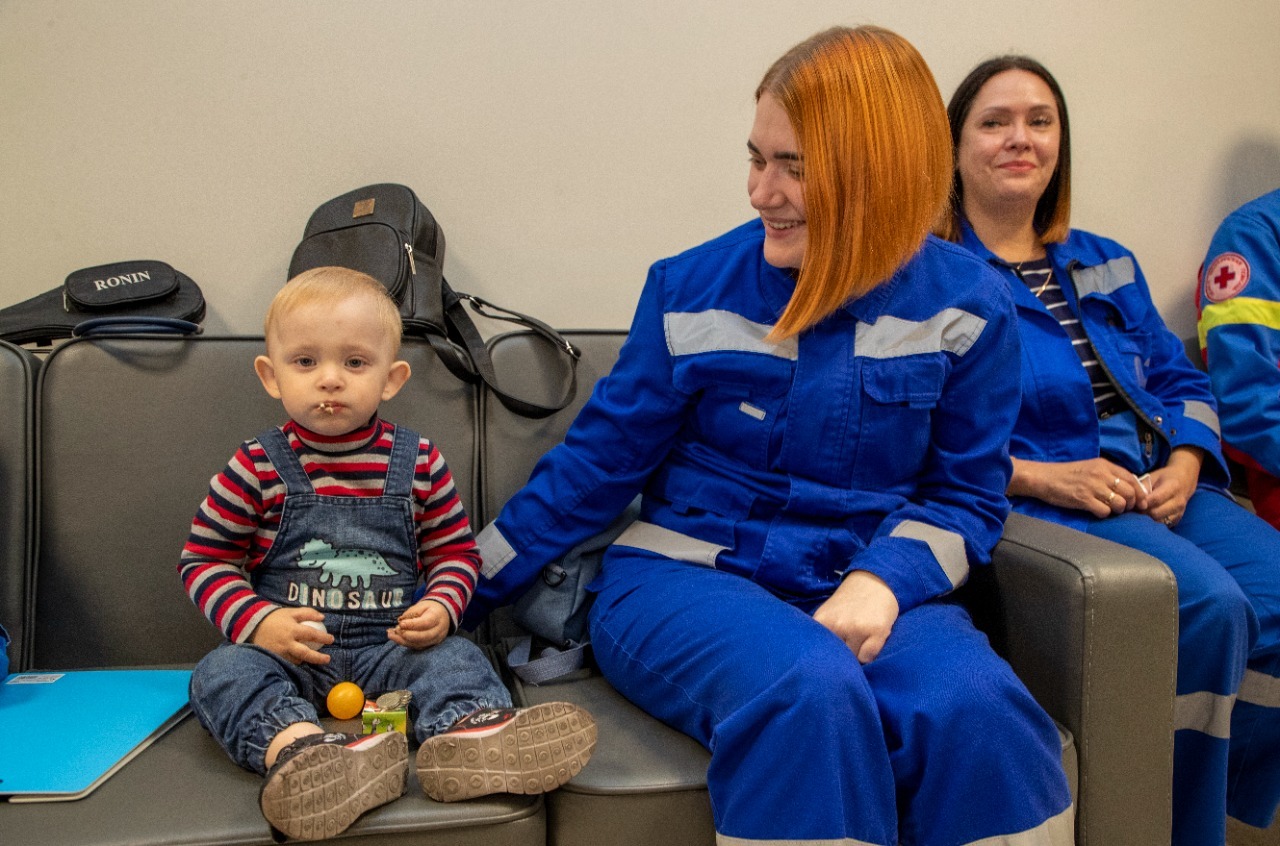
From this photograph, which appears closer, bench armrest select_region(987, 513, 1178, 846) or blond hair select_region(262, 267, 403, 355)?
bench armrest select_region(987, 513, 1178, 846)

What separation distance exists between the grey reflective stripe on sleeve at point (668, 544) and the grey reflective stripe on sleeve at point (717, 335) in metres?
0.25

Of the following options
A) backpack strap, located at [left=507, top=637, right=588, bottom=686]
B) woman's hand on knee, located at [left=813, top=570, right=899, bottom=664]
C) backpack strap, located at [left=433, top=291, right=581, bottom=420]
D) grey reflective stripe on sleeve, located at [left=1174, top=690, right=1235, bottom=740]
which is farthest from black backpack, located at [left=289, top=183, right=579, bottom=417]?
grey reflective stripe on sleeve, located at [left=1174, top=690, right=1235, bottom=740]

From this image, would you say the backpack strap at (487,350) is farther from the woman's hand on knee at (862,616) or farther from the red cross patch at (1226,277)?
the red cross patch at (1226,277)

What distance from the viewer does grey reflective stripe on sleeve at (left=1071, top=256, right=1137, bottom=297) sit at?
1.81 meters

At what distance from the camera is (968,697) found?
1049mm

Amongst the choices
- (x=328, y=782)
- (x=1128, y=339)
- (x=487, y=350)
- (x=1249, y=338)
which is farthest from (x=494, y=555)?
(x=1249, y=338)

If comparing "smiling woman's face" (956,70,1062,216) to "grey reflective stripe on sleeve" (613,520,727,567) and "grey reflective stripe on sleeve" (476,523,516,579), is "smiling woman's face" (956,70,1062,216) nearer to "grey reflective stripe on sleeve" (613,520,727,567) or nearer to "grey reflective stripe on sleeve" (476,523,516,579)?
"grey reflective stripe on sleeve" (613,520,727,567)

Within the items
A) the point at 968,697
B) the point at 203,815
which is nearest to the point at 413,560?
the point at 203,815

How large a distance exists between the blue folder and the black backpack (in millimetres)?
620

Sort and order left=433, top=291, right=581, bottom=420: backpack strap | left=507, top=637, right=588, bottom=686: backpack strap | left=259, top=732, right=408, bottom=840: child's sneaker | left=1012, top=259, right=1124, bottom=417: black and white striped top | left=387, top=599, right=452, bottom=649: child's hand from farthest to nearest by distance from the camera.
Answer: left=1012, top=259, right=1124, bottom=417: black and white striped top
left=433, top=291, right=581, bottom=420: backpack strap
left=507, top=637, right=588, bottom=686: backpack strap
left=387, top=599, right=452, bottom=649: child's hand
left=259, top=732, right=408, bottom=840: child's sneaker

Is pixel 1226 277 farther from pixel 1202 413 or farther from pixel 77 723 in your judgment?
pixel 77 723

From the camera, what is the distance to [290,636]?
1.23 meters

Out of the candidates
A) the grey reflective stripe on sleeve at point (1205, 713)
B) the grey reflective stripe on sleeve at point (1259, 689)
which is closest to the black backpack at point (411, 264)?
the grey reflective stripe on sleeve at point (1205, 713)

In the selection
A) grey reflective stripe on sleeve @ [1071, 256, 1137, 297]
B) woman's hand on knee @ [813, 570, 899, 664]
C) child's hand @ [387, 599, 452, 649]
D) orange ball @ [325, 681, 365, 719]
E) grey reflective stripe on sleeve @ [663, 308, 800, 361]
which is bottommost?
orange ball @ [325, 681, 365, 719]
